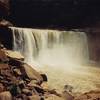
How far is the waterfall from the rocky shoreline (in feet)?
25.5

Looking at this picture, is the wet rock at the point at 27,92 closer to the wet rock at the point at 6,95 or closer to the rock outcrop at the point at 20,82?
the rock outcrop at the point at 20,82

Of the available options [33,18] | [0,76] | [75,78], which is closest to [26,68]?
[0,76]

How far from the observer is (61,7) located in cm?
3925

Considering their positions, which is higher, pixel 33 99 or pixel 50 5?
pixel 50 5

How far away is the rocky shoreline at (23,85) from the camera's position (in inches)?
632

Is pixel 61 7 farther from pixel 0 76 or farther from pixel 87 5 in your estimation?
pixel 0 76

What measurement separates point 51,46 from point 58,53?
903mm

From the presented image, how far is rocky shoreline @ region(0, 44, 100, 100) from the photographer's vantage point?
16062mm

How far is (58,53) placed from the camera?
31.7 meters

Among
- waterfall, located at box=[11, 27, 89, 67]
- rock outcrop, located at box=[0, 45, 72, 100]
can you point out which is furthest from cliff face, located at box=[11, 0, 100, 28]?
rock outcrop, located at box=[0, 45, 72, 100]

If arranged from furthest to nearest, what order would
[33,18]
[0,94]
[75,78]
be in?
[33,18] → [75,78] → [0,94]

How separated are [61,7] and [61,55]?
9.16m

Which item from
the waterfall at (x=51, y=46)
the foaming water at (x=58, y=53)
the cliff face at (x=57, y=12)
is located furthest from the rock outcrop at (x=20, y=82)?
the cliff face at (x=57, y=12)

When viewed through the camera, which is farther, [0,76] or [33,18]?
[33,18]
